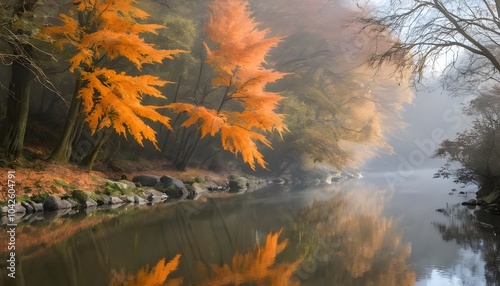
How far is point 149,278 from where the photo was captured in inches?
160

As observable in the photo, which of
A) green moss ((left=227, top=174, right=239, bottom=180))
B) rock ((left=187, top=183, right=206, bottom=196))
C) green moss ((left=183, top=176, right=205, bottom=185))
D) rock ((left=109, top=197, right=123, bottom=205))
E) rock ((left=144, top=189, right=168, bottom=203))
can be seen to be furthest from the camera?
green moss ((left=227, top=174, right=239, bottom=180))

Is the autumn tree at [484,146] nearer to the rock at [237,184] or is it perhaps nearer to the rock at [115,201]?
the rock at [237,184]

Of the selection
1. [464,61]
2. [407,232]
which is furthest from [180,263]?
[464,61]

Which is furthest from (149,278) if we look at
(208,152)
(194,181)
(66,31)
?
(208,152)

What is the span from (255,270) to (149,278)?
1.10 meters

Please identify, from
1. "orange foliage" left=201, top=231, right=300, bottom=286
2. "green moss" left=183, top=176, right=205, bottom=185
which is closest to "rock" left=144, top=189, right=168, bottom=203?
"green moss" left=183, top=176, right=205, bottom=185

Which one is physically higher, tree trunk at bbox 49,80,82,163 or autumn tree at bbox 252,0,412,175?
autumn tree at bbox 252,0,412,175

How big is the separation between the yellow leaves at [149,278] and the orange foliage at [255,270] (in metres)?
0.36

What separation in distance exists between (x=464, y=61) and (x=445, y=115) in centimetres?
5509

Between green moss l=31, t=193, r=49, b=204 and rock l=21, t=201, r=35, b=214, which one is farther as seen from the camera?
green moss l=31, t=193, r=49, b=204

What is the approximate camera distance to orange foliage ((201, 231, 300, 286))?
13.2ft

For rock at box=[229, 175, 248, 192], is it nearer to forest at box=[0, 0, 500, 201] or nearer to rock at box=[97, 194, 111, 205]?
forest at box=[0, 0, 500, 201]

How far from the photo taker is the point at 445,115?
6066 centimetres

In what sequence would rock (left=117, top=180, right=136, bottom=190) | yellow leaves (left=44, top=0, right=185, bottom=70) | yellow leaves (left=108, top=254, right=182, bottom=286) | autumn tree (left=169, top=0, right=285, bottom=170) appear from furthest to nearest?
1. autumn tree (left=169, top=0, right=285, bottom=170)
2. rock (left=117, top=180, right=136, bottom=190)
3. yellow leaves (left=44, top=0, right=185, bottom=70)
4. yellow leaves (left=108, top=254, right=182, bottom=286)
